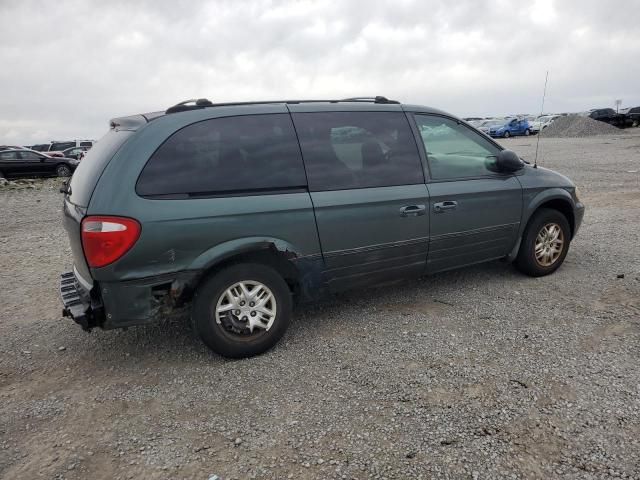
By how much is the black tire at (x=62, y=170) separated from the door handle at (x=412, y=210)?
774 inches

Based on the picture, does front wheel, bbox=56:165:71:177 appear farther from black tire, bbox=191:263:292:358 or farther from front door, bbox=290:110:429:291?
black tire, bbox=191:263:292:358

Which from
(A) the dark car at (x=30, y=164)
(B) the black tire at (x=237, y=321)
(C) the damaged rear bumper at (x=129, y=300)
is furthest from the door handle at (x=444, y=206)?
(A) the dark car at (x=30, y=164)

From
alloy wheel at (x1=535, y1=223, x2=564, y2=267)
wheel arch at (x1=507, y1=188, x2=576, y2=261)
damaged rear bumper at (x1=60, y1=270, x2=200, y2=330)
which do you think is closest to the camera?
damaged rear bumper at (x1=60, y1=270, x2=200, y2=330)

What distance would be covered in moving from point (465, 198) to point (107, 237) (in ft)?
9.64

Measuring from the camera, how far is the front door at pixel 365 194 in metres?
3.63

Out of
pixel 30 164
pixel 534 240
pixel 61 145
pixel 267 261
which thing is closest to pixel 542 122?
pixel 30 164

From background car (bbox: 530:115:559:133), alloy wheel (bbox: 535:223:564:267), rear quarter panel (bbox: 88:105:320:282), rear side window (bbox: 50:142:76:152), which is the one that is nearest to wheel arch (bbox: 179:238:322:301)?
rear quarter panel (bbox: 88:105:320:282)

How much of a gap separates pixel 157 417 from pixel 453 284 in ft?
10.2

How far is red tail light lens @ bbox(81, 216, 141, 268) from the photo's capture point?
115 inches

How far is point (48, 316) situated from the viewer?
14.5 ft

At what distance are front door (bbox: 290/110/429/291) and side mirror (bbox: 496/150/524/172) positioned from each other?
37.3 inches

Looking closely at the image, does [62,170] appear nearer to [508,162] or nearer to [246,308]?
[246,308]

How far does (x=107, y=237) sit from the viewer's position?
2.92 metres

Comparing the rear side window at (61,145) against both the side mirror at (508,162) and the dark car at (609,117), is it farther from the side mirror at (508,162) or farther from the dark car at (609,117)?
the dark car at (609,117)
